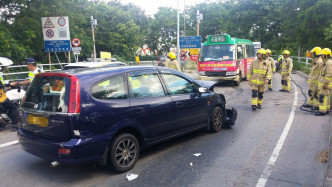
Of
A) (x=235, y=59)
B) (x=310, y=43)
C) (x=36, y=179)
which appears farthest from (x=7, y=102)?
(x=310, y=43)

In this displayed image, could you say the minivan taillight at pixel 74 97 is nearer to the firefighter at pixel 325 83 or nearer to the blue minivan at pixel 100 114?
the blue minivan at pixel 100 114

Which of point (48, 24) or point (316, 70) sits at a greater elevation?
point (48, 24)

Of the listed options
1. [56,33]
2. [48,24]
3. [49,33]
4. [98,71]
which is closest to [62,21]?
[48,24]

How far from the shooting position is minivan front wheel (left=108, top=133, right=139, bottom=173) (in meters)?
4.03

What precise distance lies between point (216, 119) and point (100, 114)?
125 inches

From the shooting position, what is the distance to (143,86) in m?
4.57

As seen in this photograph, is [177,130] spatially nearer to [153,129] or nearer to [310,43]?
[153,129]

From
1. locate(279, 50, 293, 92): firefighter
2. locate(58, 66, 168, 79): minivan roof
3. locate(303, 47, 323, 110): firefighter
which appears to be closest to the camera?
locate(58, 66, 168, 79): minivan roof

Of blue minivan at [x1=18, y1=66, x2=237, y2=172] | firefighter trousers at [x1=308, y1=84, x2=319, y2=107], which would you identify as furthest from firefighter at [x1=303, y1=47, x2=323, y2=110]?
blue minivan at [x1=18, y1=66, x2=237, y2=172]

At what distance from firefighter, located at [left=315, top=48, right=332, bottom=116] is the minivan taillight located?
6.73 m

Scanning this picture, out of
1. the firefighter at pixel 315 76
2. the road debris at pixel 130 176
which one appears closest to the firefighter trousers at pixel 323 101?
the firefighter at pixel 315 76

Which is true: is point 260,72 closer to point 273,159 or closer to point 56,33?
point 273,159

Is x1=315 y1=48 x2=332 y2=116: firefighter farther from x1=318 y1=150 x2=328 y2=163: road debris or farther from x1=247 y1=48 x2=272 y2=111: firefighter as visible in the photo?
x1=318 y1=150 x2=328 y2=163: road debris

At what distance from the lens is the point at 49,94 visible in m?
3.90
